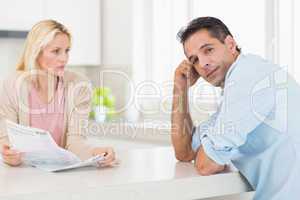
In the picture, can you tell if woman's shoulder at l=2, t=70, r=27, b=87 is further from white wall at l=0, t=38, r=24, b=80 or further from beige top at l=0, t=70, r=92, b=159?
white wall at l=0, t=38, r=24, b=80

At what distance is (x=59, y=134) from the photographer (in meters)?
2.07

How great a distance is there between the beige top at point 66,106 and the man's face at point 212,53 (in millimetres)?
529

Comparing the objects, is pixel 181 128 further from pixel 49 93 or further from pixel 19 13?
pixel 19 13

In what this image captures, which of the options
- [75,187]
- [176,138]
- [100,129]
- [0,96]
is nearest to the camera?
[75,187]

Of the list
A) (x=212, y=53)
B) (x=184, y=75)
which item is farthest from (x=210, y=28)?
(x=184, y=75)

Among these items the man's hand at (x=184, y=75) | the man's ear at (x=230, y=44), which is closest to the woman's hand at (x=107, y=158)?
the man's hand at (x=184, y=75)

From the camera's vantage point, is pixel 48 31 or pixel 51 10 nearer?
pixel 48 31

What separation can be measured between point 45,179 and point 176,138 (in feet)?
1.90

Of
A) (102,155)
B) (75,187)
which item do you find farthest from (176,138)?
(75,187)

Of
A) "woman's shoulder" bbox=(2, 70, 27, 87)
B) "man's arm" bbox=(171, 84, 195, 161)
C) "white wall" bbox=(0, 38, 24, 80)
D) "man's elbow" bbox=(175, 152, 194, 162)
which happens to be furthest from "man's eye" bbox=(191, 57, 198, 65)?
"white wall" bbox=(0, 38, 24, 80)

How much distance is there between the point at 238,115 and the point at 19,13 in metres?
2.41

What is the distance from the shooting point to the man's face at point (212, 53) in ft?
5.59

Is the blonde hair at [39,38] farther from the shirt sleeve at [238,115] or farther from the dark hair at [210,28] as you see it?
the shirt sleeve at [238,115]

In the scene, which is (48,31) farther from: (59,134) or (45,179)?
(45,179)
